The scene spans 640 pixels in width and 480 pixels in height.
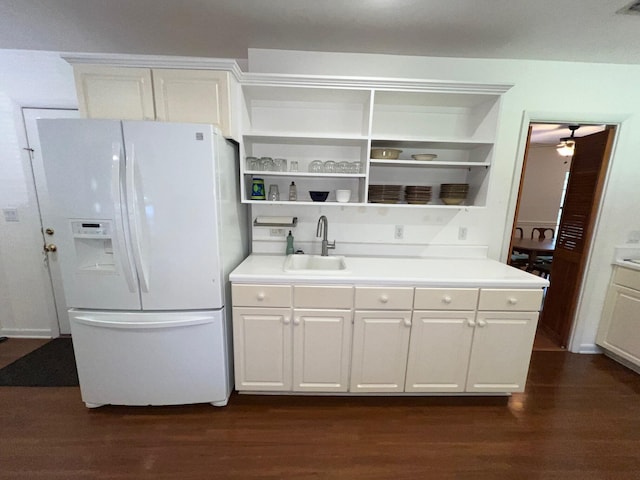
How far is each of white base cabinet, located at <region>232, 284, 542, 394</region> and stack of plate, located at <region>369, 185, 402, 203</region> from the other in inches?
28.4

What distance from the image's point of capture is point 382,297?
1821 millimetres

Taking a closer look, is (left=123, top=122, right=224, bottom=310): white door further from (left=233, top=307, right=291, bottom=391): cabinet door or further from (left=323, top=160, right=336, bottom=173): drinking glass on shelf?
(left=323, top=160, right=336, bottom=173): drinking glass on shelf

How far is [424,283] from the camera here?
5.96 ft

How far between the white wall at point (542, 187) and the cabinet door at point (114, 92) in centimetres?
669

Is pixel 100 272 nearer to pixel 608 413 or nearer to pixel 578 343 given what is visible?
pixel 608 413

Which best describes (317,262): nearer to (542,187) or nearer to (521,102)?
(521,102)

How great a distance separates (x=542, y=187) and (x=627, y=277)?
433 centimetres

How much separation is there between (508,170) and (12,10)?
3.80 metres

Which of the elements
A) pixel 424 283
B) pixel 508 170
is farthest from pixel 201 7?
pixel 508 170

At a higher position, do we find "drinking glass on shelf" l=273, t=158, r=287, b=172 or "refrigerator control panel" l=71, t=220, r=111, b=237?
"drinking glass on shelf" l=273, t=158, r=287, b=172

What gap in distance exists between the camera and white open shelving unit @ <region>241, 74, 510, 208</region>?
1.94m

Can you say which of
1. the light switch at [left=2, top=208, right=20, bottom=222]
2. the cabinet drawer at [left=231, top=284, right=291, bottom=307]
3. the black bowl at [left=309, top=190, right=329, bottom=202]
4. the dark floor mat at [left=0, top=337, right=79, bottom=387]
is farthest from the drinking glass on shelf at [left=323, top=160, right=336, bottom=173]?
the light switch at [left=2, top=208, right=20, bottom=222]

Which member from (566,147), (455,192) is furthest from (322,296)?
(566,147)

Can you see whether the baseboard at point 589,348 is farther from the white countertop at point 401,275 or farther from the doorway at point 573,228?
the white countertop at point 401,275
